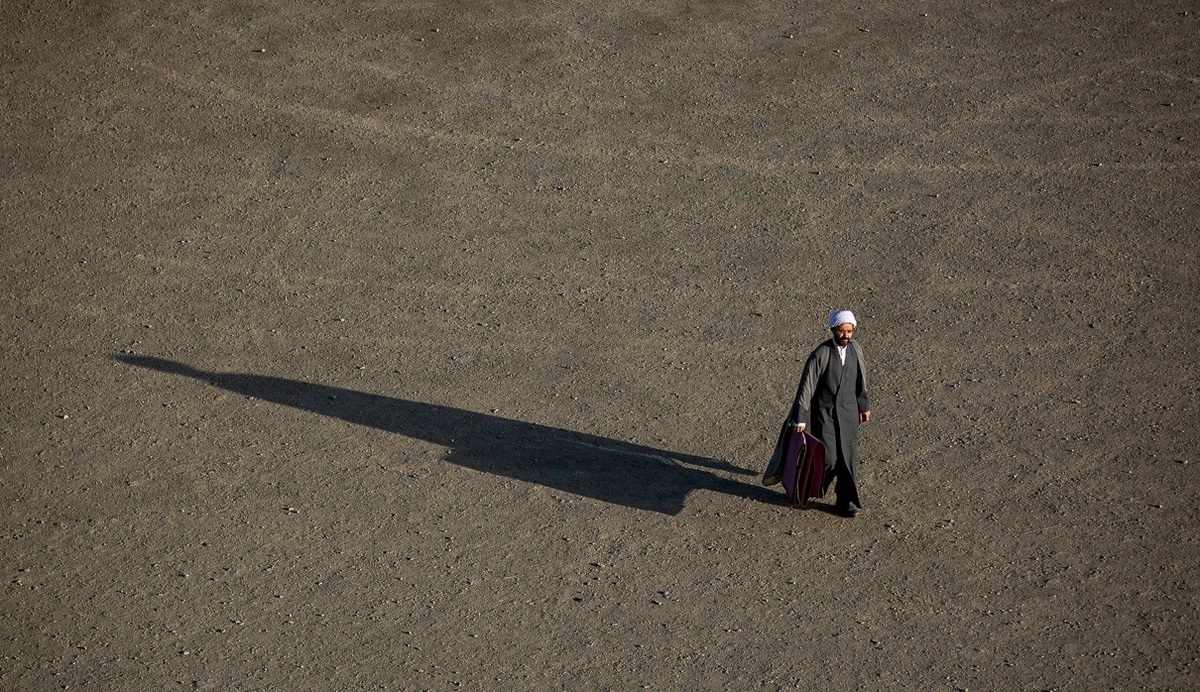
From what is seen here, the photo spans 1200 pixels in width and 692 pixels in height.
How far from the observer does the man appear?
987 centimetres

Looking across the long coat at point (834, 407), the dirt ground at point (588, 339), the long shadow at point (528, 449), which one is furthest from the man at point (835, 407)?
the long shadow at point (528, 449)

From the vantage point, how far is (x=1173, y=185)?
13.8 meters

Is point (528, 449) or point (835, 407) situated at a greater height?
point (835, 407)

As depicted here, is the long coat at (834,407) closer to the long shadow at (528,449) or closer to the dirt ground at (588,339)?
the dirt ground at (588,339)

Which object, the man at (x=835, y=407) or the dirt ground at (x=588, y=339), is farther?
the man at (x=835, y=407)

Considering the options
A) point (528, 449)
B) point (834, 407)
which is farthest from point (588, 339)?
point (834, 407)

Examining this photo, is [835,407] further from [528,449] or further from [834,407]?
[528,449]

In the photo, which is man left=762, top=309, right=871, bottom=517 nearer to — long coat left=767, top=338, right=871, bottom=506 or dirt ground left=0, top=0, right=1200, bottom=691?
long coat left=767, top=338, right=871, bottom=506

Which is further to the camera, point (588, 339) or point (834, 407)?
point (588, 339)

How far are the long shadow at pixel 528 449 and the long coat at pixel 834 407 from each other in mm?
625

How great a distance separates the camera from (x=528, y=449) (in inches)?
425

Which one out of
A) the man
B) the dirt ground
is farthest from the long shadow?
the man

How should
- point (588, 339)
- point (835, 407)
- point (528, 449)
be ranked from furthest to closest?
point (588, 339)
point (528, 449)
point (835, 407)

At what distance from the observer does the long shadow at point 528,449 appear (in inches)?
409
